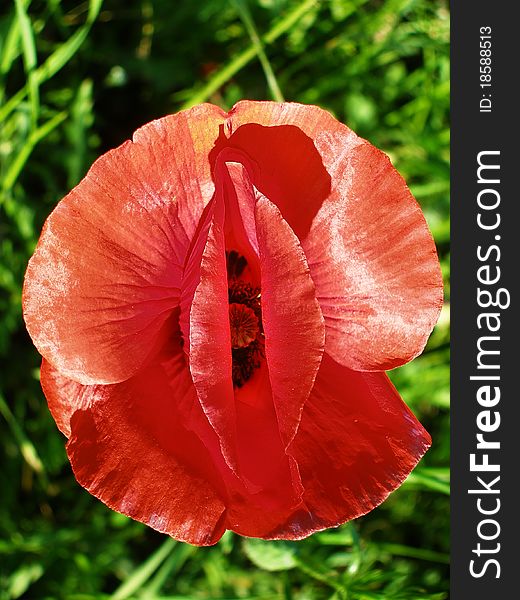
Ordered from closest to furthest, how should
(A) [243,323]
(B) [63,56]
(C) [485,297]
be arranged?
1. (A) [243,323]
2. (B) [63,56]
3. (C) [485,297]

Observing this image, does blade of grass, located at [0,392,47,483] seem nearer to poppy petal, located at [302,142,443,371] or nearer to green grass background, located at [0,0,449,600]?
Result: green grass background, located at [0,0,449,600]

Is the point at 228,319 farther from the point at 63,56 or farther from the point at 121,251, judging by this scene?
the point at 63,56

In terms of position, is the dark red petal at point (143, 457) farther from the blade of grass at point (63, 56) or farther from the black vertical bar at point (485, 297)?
the black vertical bar at point (485, 297)

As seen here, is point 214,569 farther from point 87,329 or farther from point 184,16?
point 184,16

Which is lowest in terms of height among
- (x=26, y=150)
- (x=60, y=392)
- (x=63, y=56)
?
(x=60, y=392)

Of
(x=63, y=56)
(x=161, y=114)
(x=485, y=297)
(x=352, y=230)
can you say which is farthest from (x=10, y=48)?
(x=485, y=297)

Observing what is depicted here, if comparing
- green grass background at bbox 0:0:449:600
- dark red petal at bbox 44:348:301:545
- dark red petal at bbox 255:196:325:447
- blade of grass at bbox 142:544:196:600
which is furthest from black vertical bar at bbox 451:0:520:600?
dark red petal at bbox 255:196:325:447

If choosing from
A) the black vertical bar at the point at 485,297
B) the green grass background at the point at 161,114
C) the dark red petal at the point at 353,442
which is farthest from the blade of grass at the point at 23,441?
the black vertical bar at the point at 485,297
